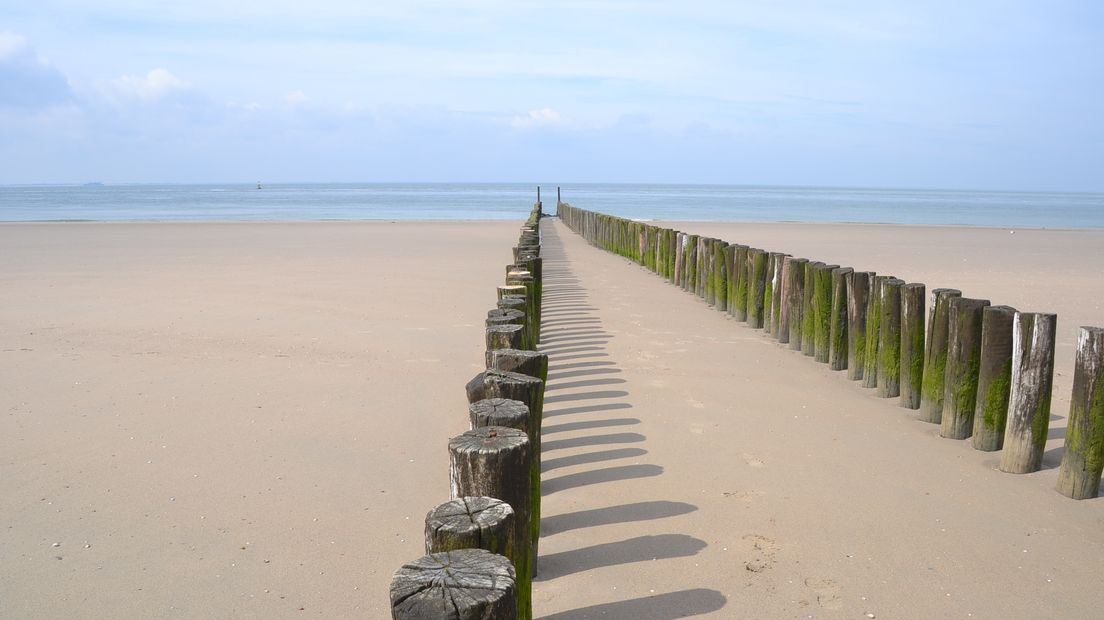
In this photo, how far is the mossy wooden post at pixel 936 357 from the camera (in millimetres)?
5336

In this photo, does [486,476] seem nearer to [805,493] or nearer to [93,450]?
[805,493]

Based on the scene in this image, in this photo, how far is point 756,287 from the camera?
9250 millimetres

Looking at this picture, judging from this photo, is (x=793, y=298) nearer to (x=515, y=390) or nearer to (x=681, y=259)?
(x=515, y=390)

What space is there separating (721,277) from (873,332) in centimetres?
428

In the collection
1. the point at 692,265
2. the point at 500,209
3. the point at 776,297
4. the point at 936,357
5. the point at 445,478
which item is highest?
the point at 936,357

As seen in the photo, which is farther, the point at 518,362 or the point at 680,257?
the point at 680,257

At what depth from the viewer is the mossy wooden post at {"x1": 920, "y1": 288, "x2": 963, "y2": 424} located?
534 centimetres

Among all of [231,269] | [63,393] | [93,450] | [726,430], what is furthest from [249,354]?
[231,269]

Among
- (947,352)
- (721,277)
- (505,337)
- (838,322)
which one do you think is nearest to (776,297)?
Result: (838,322)

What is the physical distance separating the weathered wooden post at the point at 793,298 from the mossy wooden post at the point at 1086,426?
3.61 m

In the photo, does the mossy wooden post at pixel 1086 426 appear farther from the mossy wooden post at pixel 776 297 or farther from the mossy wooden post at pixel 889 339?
the mossy wooden post at pixel 776 297

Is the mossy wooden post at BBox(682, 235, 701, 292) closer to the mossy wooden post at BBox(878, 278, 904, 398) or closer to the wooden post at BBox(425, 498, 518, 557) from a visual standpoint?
the mossy wooden post at BBox(878, 278, 904, 398)

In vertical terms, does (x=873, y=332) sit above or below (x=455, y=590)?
below

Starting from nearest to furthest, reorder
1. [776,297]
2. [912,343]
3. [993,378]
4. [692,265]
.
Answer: [993,378] → [912,343] → [776,297] → [692,265]
